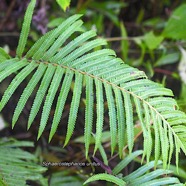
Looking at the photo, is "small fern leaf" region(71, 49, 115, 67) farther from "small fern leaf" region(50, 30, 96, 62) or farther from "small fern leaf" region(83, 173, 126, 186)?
"small fern leaf" region(83, 173, 126, 186)

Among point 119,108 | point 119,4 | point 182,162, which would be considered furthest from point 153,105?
point 119,4

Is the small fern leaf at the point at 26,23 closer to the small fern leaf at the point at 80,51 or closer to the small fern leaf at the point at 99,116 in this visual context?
the small fern leaf at the point at 80,51

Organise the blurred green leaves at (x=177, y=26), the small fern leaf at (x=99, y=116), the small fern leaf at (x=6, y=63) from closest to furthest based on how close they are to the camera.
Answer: the small fern leaf at (x=99, y=116)
the small fern leaf at (x=6, y=63)
the blurred green leaves at (x=177, y=26)

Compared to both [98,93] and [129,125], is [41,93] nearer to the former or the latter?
[98,93]

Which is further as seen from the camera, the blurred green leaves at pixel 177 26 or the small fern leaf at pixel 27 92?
the blurred green leaves at pixel 177 26

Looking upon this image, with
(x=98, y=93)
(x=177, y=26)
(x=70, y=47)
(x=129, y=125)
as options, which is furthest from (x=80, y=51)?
(x=177, y=26)

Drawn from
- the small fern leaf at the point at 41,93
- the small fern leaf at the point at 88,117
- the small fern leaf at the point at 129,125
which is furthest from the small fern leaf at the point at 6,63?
the small fern leaf at the point at 129,125

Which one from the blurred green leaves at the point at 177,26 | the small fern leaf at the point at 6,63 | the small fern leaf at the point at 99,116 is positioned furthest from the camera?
the blurred green leaves at the point at 177,26

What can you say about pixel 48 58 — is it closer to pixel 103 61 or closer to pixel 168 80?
pixel 103 61

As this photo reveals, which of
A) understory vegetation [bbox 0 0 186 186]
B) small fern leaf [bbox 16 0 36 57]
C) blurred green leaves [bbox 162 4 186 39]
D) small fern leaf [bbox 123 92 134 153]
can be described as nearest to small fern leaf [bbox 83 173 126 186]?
understory vegetation [bbox 0 0 186 186]
